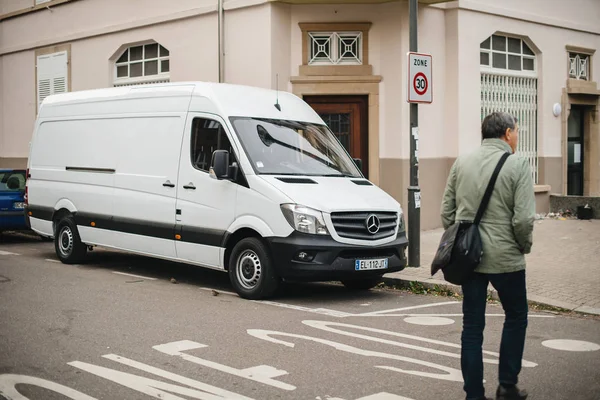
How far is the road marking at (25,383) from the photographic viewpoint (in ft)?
17.4

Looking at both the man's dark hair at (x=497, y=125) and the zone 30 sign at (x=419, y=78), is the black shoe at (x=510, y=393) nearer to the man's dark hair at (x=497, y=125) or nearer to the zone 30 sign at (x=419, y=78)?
the man's dark hair at (x=497, y=125)

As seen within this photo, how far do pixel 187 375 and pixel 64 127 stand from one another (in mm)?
7456

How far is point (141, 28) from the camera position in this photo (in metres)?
18.1

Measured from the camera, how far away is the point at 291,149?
9.87 metres

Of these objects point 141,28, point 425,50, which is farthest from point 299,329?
point 141,28

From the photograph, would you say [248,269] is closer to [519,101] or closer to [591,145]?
[519,101]

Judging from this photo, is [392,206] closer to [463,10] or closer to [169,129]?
[169,129]

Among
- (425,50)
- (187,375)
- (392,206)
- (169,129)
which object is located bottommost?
(187,375)

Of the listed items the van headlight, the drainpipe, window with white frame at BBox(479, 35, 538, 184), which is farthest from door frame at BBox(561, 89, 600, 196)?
the van headlight

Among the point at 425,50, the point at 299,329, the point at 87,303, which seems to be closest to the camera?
the point at 299,329

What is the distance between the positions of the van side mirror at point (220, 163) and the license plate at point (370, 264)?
180 cm

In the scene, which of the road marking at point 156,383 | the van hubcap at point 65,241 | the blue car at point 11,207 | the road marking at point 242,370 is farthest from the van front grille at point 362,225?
the blue car at point 11,207

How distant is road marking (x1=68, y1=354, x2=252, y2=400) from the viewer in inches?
210

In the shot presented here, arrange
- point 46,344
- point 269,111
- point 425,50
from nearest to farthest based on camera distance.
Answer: point 46,344 → point 269,111 → point 425,50
